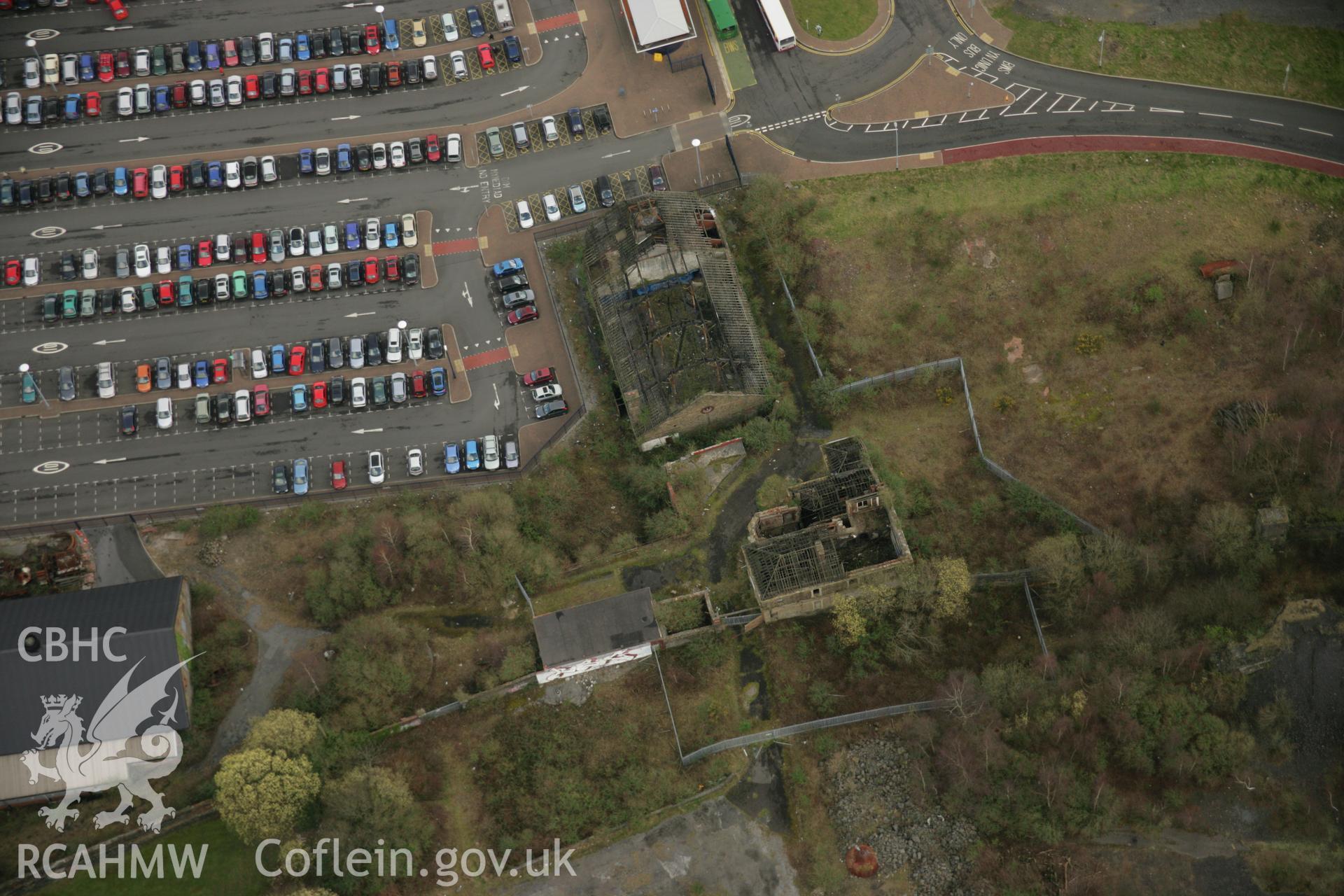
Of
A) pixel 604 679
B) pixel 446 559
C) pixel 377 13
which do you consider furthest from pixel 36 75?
pixel 604 679

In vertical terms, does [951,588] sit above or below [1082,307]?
below

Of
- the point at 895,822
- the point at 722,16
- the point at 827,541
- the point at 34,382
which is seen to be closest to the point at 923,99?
the point at 722,16

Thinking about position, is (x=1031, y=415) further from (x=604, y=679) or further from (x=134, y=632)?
(x=134, y=632)

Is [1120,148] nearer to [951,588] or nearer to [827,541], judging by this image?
[951,588]

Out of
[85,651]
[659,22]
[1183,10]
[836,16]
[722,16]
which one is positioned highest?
[659,22]

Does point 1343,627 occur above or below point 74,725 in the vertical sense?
below

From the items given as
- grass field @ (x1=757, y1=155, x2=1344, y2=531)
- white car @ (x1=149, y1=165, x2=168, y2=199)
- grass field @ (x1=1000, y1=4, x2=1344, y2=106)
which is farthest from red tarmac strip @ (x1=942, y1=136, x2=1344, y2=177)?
white car @ (x1=149, y1=165, x2=168, y2=199)

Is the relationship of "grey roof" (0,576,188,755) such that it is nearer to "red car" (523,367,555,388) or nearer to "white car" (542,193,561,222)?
"red car" (523,367,555,388)

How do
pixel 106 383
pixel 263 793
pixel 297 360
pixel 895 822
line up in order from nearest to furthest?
pixel 263 793 → pixel 895 822 → pixel 106 383 → pixel 297 360
